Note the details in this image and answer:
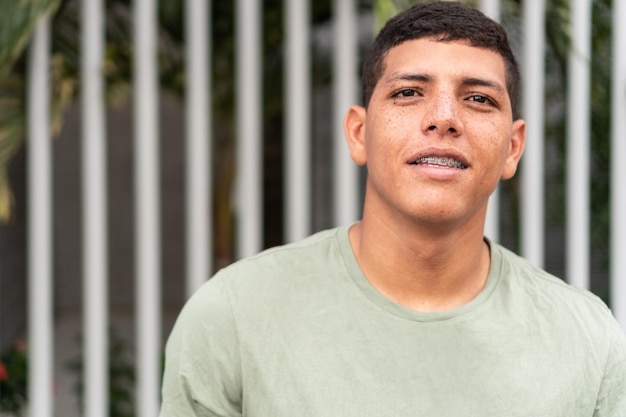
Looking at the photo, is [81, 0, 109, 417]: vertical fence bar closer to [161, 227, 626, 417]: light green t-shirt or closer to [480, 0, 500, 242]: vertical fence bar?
[480, 0, 500, 242]: vertical fence bar

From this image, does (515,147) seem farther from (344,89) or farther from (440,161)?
(344,89)

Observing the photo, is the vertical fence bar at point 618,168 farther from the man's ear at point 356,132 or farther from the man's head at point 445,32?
the man's ear at point 356,132

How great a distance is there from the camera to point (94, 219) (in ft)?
10.2

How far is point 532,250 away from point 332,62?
4.84 ft

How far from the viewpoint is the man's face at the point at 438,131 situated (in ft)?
4.66

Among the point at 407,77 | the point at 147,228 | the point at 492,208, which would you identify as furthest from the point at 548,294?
the point at 147,228

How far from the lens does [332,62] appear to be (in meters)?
4.21

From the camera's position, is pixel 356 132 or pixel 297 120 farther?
pixel 297 120

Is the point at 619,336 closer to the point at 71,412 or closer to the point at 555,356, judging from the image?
the point at 555,356

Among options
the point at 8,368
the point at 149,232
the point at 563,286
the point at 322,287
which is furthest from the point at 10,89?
the point at 563,286

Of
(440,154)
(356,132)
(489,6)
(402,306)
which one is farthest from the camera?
(489,6)

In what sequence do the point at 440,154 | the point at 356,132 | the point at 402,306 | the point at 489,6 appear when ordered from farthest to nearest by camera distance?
the point at 489,6 < the point at 356,132 < the point at 402,306 < the point at 440,154

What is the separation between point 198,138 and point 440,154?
5.85 ft

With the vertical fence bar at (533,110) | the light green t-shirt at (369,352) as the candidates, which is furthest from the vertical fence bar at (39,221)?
the light green t-shirt at (369,352)
